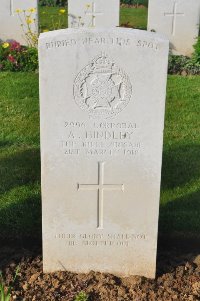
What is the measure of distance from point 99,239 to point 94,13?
682cm

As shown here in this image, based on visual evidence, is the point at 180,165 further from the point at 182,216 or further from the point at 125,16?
the point at 125,16

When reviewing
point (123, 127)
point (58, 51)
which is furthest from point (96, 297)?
point (58, 51)

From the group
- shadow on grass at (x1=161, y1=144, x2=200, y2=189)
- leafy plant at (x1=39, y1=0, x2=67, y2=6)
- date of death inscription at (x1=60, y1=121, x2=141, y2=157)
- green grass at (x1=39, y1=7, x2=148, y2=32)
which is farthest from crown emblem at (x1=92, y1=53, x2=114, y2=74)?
leafy plant at (x1=39, y1=0, x2=67, y2=6)

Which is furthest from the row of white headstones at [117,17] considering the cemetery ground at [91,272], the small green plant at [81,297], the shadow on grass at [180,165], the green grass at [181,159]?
the small green plant at [81,297]

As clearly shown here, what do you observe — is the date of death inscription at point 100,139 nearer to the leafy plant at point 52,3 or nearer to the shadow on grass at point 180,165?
the shadow on grass at point 180,165

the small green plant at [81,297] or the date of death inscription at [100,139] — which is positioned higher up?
the date of death inscription at [100,139]

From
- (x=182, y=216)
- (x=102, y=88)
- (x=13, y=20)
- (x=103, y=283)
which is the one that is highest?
(x=13, y=20)

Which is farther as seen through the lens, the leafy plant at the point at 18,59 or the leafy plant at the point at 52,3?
the leafy plant at the point at 52,3

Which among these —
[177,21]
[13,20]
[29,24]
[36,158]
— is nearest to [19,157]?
[36,158]

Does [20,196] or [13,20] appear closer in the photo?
[20,196]

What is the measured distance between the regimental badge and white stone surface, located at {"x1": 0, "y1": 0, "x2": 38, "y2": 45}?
6.79m

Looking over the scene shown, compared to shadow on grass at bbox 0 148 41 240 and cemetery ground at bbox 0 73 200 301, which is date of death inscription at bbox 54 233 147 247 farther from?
shadow on grass at bbox 0 148 41 240

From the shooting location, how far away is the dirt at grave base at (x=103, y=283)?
372cm

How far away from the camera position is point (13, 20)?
10078 mm
